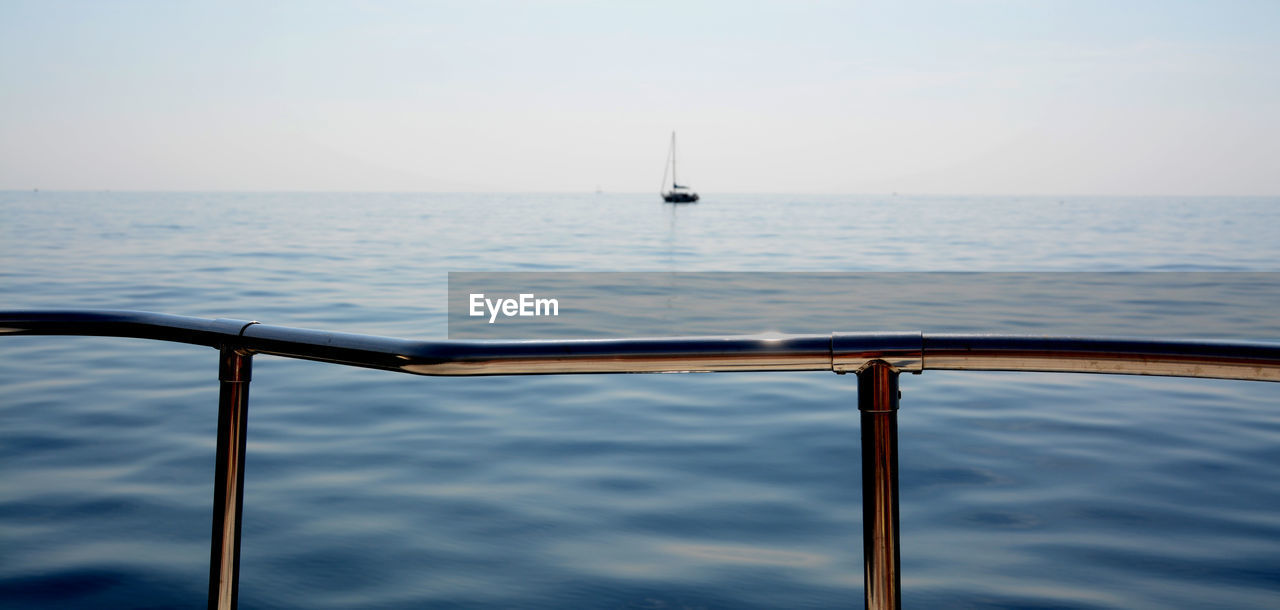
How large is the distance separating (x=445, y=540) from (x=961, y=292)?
15.8 m

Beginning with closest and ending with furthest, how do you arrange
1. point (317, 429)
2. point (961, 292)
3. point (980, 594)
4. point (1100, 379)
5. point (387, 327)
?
1. point (980, 594)
2. point (317, 429)
3. point (1100, 379)
4. point (387, 327)
5. point (961, 292)

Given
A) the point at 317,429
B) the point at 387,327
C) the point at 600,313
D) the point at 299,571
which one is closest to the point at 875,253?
the point at 600,313

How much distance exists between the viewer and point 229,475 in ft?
4.81

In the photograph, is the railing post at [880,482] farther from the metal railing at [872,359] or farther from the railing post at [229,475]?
the railing post at [229,475]

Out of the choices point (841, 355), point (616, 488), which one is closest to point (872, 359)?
point (841, 355)

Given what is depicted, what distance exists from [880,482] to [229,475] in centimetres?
90

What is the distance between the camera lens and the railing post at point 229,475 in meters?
1.42

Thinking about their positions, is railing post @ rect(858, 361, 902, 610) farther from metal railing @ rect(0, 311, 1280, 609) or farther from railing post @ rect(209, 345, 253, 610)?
railing post @ rect(209, 345, 253, 610)

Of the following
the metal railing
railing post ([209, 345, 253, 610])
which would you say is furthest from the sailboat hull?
the metal railing

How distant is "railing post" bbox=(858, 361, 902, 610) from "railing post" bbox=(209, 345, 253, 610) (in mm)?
828

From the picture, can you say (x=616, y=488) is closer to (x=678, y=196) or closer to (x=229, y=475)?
(x=229, y=475)

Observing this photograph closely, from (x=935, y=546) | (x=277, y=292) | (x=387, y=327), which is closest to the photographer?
(x=935, y=546)

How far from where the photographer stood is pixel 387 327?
1233 cm

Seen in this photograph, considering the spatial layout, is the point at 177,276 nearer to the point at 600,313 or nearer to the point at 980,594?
the point at 600,313
